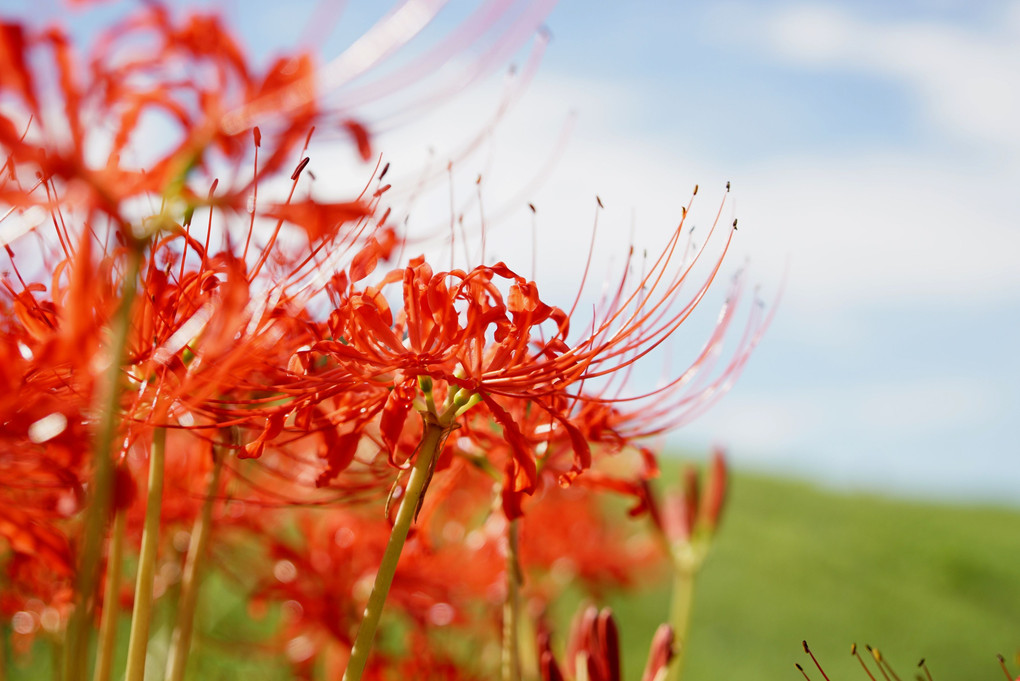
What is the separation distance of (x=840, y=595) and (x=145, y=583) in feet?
10.1

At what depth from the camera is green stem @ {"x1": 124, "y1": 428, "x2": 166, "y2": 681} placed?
2.54ft

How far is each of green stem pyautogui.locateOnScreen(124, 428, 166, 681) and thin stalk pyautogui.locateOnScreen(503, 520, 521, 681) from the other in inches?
12.9

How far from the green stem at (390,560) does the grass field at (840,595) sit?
5.19 ft

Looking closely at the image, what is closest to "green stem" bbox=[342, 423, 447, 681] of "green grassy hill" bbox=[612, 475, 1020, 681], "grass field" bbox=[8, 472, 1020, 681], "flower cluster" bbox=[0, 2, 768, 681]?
"flower cluster" bbox=[0, 2, 768, 681]

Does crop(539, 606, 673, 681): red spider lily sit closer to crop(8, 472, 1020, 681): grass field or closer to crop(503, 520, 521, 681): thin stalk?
crop(503, 520, 521, 681): thin stalk

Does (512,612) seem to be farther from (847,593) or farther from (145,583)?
(847,593)

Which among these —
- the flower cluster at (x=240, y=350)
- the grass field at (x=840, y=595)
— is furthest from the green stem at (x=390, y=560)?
the grass field at (x=840, y=595)

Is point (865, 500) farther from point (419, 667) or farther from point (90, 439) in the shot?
point (90, 439)

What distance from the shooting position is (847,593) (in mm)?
3361

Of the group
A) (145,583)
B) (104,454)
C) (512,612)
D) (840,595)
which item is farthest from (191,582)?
(840,595)

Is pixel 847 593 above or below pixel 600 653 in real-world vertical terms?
below

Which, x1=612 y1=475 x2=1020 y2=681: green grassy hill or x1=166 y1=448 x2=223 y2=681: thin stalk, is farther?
x1=612 y1=475 x2=1020 y2=681: green grassy hill

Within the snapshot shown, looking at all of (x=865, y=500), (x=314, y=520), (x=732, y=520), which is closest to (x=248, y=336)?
(x=314, y=520)

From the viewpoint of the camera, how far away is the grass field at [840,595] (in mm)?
2805
